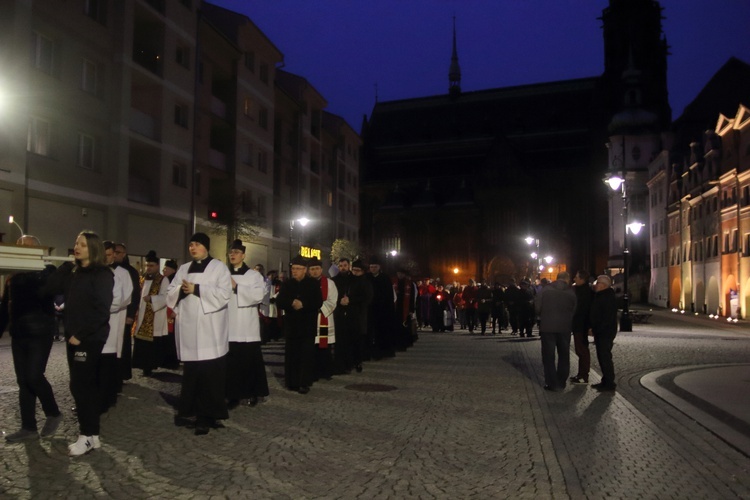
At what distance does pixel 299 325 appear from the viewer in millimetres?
11188

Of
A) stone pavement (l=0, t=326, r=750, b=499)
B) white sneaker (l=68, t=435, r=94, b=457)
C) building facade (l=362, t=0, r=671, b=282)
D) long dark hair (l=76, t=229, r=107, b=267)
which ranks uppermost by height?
building facade (l=362, t=0, r=671, b=282)

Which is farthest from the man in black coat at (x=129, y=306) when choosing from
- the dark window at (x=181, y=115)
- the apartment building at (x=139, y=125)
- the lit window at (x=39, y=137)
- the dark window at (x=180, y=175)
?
the dark window at (x=181, y=115)

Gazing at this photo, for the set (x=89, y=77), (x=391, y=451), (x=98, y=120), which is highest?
(x=89, y=77)

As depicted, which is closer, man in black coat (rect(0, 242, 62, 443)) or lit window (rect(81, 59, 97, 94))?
man in black coat (rect(0, 242, 62, 443))

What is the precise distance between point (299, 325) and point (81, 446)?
4672 mm

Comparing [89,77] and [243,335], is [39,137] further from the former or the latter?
[243,335]

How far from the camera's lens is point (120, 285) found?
8.41 m

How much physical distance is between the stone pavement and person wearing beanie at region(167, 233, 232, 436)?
A: 28 centimetres

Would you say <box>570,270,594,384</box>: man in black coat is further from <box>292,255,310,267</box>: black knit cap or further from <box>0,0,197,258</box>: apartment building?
<box>0,0,197,258</box>: apartment building

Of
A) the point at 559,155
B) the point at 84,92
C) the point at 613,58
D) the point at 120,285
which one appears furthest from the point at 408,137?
the point at 120,285

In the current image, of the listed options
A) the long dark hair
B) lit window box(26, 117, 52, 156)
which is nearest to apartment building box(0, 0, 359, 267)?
lit window box(26, 117, 52, 156)

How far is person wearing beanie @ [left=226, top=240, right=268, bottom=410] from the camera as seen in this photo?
9.37m

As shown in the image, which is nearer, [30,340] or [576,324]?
[30,340]

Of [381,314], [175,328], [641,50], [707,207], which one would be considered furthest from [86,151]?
[641,50]
